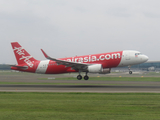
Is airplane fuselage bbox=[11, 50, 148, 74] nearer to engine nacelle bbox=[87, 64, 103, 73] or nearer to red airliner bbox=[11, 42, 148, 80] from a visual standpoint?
red airliner bbox=[11, 42, 148, 80]

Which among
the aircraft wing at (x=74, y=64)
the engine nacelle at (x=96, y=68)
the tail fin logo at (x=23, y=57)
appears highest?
the tail fin logo at (x=23, y=57)

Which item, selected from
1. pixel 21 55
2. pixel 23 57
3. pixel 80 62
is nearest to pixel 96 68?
pixel 80 62

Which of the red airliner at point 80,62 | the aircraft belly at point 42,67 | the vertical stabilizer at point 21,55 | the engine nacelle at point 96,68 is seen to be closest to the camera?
the engine nacelle at point 96,68

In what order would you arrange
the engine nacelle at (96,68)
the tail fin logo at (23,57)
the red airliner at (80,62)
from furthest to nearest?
1. the tail fin logo at (23,57)
2. the red airliner at (80,62)
3. the engine nacelle at (96,68)

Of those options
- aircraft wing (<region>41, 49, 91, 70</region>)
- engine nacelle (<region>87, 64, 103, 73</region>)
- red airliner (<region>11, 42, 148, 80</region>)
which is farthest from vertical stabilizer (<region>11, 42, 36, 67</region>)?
engine nacelle (<region>87, 64, 103, 73</region>)

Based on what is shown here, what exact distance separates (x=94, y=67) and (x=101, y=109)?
95.8 feet

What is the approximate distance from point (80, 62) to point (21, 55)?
1194 cm

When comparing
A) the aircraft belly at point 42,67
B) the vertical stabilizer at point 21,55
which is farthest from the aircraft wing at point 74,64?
the vertical stabilizer at point 21,55

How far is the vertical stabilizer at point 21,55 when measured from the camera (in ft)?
164

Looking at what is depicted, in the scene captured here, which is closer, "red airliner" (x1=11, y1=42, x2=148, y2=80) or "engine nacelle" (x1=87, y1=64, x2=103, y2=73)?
"engine nacelle" (x1=87, y1=64, x2=103, y2=73)

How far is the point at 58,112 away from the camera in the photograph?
14961 millimetres

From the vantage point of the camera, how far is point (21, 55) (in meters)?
50.2

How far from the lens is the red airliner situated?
45969mm

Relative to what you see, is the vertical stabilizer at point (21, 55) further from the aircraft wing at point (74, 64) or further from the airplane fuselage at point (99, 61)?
the aircraft wing at point (74, 64)
